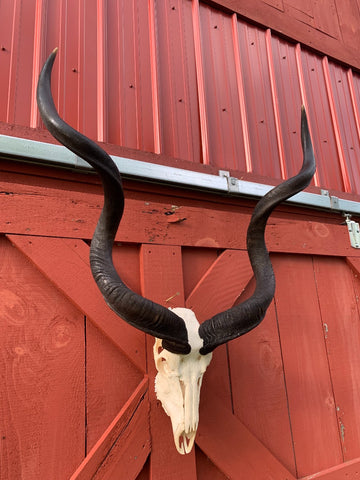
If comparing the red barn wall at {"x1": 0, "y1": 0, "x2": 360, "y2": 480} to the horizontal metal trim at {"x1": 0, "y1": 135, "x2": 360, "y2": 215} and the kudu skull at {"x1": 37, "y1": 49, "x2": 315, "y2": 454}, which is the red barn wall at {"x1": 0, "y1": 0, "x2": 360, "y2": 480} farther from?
the kudu skull at {"x1": 37, "y1": 49, "x2": 315, "y2": 454}

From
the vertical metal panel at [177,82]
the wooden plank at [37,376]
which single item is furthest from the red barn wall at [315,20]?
the wooden plank at [37,376]

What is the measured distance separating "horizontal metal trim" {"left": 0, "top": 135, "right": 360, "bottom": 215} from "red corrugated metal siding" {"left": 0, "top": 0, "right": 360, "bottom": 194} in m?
0.22

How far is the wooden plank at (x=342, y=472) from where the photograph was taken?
81.6 inches

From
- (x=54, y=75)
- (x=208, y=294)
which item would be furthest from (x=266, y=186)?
(x=54, y=75)

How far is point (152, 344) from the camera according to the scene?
69.2 inches

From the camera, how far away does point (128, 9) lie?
7.78 ft

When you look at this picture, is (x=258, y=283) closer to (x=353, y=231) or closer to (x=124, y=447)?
(x=124, y=447)

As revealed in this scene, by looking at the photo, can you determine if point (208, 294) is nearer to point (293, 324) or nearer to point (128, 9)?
point (293, 324)

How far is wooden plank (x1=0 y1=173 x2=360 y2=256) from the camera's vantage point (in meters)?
1.67

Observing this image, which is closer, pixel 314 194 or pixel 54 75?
pixel 54 75

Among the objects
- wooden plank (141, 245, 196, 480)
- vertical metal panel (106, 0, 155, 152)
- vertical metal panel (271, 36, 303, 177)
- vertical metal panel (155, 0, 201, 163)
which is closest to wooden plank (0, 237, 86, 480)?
wooden plank (141, 245, 196, 480)

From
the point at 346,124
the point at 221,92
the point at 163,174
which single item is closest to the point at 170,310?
the point at 163,174

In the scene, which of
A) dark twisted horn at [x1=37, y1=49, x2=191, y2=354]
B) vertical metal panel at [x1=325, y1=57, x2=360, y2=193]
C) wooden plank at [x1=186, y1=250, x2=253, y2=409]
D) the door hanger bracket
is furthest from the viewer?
vertical metal panel at [x1=325, y1=57, x2=360, y2=193]

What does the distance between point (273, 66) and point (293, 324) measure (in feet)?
7.87
